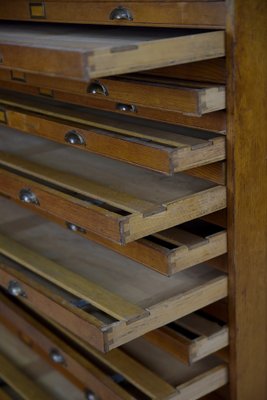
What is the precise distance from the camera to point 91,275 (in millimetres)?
1287

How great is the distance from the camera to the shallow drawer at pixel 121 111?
3.68ft

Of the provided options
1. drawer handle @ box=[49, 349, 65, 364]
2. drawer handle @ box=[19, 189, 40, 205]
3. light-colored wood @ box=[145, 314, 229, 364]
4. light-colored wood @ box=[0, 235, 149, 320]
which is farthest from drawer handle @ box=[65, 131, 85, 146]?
drawer handle @ box=[49, 349, 65, 364]

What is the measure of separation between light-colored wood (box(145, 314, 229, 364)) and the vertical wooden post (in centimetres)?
3

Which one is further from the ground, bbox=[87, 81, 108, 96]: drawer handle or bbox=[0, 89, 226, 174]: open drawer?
bbox=[87, 81, 108, 96]: drawer handle

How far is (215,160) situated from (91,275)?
36 centimetres

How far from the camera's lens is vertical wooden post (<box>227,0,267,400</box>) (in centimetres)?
106

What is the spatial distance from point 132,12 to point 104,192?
0.32m

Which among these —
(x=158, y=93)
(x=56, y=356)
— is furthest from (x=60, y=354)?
(x=158, y=93)

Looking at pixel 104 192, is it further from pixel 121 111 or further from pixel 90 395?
pixel 90 395

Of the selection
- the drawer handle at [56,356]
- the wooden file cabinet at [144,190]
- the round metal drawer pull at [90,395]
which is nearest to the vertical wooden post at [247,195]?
the wooden file cabinet at [144,190]

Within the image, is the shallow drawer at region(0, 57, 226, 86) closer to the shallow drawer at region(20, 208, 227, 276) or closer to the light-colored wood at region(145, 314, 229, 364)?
the shallow drawer at region(20, 208, 227, 276)

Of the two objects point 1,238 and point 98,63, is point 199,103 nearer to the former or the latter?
point 98,63

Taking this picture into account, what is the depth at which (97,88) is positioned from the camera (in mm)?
1196

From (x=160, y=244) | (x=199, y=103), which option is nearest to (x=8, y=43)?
(x=199, y=103)
